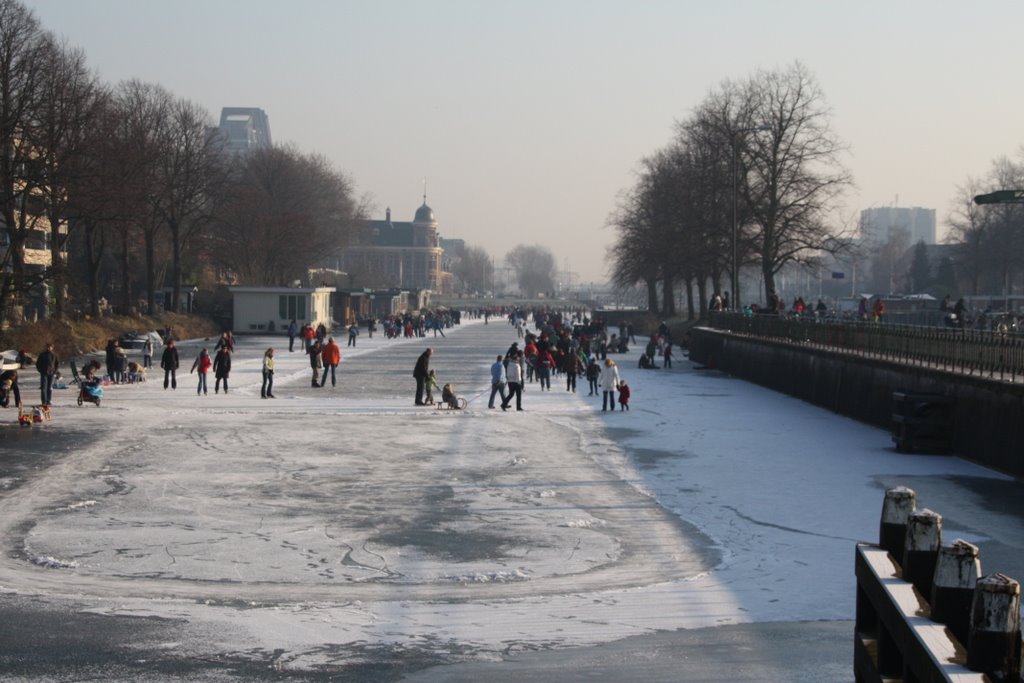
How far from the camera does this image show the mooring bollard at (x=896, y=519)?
19.8 feet

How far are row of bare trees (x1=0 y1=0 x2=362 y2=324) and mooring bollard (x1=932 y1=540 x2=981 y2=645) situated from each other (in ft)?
152

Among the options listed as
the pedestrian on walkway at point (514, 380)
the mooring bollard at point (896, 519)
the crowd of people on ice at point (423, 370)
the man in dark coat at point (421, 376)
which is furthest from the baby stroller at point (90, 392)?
the mooring bollard at point (896, 519)

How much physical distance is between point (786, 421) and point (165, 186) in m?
52.3

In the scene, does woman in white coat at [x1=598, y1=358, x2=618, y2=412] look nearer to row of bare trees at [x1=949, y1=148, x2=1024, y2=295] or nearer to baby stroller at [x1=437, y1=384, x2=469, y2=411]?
baby stroller at [x1=437, y1=384, x2=469, y2=411]

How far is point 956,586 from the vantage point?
477cm

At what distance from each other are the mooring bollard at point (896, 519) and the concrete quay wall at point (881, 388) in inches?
580

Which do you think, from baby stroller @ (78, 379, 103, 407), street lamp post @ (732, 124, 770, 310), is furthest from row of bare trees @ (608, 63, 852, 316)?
baby stroller @ (78, 379, 103, 407)

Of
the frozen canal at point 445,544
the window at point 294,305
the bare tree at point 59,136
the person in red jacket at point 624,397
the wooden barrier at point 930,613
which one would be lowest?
the frozen canal at point 445,544

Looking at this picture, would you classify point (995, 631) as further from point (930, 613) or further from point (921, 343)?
point (921, 343)

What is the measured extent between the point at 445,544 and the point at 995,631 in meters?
10.1

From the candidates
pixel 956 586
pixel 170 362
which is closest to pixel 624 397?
pixel 170 362

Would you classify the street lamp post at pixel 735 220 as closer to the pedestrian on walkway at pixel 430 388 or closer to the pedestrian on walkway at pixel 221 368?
the pedestrian on walkway at pixel 430 388

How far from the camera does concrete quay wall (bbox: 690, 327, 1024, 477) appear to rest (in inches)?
818

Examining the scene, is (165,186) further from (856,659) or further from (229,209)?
(856,659)
